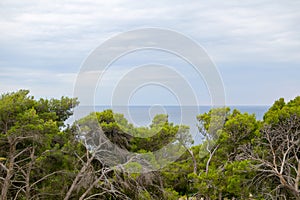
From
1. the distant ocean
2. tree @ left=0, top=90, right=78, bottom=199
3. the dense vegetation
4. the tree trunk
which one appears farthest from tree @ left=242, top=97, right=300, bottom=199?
the tree trunk

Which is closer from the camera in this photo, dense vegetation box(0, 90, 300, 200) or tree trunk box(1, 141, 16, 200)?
tree trunk box(1, 141, 16, 200)

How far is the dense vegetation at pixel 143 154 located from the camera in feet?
33.1

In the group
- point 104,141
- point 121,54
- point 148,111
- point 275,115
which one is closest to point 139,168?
point 104,141

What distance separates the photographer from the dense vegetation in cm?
1010

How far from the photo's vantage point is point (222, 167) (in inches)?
428

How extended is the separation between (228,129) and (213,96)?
3.75ft

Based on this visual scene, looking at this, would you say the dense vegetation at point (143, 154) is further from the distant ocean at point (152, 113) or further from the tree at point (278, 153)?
the distant ocean at point (152, 113)

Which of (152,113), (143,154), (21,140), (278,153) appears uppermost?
(152,113)

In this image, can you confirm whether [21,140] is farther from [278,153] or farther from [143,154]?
[278,153]

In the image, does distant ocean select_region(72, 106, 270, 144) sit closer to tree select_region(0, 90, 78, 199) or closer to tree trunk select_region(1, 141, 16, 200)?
tree select_region(0, 90, 78, 199)

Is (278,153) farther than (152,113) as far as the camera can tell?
No

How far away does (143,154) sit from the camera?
1099cm

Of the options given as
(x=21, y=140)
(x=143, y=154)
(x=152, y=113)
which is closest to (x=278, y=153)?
(x=143, y=154)

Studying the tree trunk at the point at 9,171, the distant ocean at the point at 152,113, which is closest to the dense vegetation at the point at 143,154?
the tree trunk at the point at 9,171
